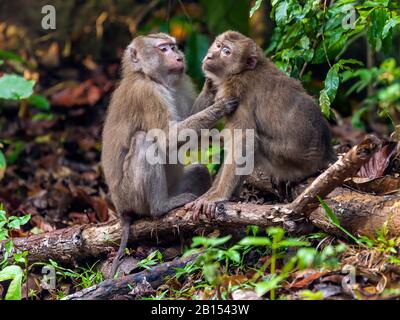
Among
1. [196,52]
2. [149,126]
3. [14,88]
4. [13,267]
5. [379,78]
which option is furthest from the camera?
[196,52]

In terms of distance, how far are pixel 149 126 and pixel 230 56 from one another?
3.57 ft

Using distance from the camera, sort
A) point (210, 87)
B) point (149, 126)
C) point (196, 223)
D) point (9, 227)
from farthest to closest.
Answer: point (210, 87), point (149, 126), point (9, 227), point (196, 223)

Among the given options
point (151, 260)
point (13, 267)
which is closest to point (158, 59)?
point (151, 260)

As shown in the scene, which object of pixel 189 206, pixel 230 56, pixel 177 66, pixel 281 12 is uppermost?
pixel 281 12

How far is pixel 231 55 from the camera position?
7168 millimetres

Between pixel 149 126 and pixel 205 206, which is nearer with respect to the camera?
pixel 205 206

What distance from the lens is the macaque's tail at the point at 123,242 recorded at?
688 centimetres

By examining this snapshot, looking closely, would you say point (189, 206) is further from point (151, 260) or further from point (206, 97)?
point (206, 97)

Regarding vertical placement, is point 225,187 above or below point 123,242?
above

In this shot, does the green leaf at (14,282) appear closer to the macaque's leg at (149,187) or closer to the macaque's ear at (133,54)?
the macaque's leg at (149,187)

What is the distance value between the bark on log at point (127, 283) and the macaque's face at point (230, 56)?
1.98m

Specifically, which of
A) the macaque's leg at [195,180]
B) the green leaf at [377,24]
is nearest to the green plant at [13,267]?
the macaque's leg at [195,180]

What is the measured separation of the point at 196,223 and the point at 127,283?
90cm
